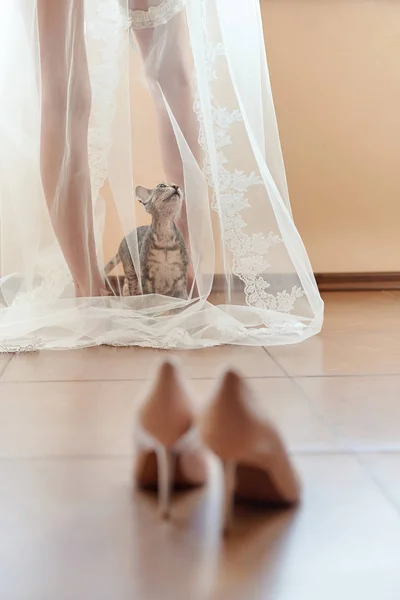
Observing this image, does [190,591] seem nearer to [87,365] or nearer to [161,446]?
[161,446]

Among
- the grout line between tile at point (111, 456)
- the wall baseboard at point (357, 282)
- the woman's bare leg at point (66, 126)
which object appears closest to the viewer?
the grout line between tile at point (111, 456)

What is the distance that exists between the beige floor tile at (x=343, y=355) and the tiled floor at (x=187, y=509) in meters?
0.04

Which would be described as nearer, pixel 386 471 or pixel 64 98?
pixel 386 471

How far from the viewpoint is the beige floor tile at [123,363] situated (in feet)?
3.22

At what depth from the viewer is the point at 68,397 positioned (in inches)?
34.3

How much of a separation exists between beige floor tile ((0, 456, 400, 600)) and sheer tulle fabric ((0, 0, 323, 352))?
60 cm

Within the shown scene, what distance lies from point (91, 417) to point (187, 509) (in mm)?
272

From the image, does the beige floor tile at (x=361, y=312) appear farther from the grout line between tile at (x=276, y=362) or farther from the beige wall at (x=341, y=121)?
the grout line between tile at (x=276, y=362)

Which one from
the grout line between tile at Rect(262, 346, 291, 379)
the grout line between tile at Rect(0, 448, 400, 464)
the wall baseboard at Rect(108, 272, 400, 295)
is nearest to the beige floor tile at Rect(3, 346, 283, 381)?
the grout line between tile at Rect(262, 346, 291, 379)

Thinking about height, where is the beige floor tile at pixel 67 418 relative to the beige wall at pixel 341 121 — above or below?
below

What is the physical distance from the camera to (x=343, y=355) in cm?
112

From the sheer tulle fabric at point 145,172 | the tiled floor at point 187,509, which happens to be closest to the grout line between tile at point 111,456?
the tiled floor at point 187,509

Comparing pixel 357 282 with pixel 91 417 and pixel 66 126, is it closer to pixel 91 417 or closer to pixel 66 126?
pixel 66 126

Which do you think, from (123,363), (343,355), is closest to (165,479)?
(123,363)
